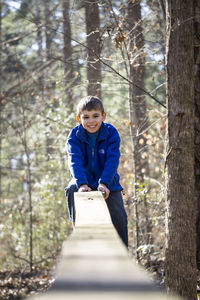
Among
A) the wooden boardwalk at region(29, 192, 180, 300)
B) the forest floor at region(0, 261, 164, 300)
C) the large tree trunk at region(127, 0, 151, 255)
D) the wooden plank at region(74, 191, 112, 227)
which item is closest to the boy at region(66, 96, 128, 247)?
the wooden plank at region(74, 191, 112, 227)

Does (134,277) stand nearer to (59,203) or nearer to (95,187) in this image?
(95,187)

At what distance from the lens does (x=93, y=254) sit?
186 centimetres

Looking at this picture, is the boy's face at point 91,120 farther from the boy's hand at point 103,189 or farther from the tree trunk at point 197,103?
→ the tree trunk at point 197,103

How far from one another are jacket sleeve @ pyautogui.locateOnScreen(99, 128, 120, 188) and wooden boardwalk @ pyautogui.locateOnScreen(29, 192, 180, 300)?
2.00 m

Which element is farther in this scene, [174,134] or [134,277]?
[174,134]

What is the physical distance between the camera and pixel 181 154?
447 centimetres

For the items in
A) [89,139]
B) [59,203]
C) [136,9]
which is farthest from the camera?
[59,203]

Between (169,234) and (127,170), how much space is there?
6895mm

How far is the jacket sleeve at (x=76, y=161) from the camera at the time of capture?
172 inches

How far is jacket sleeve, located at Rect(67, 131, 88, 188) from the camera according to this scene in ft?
14.4

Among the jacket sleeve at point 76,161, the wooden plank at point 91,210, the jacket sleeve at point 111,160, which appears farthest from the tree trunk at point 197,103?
the wooden plank at point 91,210

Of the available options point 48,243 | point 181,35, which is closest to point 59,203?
point 48,243

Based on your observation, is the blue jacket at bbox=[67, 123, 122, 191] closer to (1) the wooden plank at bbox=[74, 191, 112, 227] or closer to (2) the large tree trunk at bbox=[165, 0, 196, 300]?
(2) the large tree trunk at bbox=[165, 0, 196, 300]

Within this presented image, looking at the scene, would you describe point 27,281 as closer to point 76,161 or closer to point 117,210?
point 117,210
